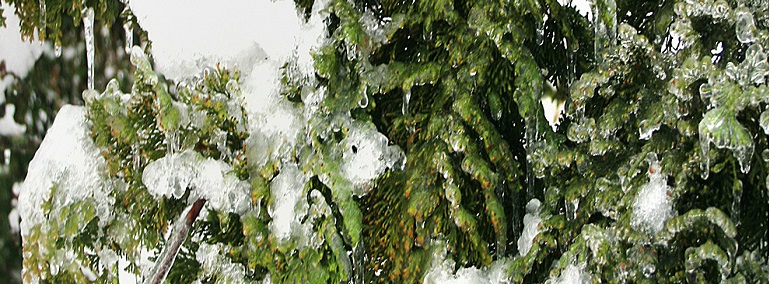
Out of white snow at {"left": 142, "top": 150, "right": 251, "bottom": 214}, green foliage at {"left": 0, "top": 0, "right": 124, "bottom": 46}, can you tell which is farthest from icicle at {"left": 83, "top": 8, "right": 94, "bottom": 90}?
white snow at {"left": 142, "top": 150, "right": 251, "bottom": 214}

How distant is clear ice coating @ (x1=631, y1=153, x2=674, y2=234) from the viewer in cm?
93

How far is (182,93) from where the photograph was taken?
4.01 feet

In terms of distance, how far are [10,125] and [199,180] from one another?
676 mm

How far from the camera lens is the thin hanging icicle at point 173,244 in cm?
125

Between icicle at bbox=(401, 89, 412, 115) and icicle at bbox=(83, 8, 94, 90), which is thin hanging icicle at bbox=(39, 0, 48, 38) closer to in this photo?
icicle at bbox=(83, 8, 94, 90)

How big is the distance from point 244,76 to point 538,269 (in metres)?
0.50

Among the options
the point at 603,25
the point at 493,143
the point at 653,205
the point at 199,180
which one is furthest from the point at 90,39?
the point at 653,205

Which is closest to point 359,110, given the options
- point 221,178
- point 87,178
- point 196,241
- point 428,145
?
point 428,145

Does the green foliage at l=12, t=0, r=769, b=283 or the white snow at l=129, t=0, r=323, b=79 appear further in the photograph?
the white snow at l=129, t=0, r=323, b=79

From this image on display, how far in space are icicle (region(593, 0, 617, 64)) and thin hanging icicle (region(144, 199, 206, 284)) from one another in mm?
616

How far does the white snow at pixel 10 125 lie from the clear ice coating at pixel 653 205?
1240 mm

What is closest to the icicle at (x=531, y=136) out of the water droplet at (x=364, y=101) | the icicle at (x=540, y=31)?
the icicle at (x=540, y=31)

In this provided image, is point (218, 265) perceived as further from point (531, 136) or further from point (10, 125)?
point (10, 125)

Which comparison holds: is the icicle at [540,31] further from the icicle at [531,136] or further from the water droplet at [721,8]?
the water droplet at [721,8]
